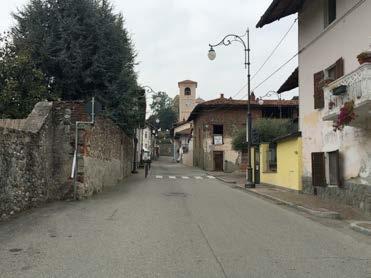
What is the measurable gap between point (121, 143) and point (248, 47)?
32.1 ft

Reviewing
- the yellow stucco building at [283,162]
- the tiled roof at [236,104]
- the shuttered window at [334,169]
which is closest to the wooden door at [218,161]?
the tiled roof at [236,104]

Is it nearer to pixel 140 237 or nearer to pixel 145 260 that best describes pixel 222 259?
pixel 145 260

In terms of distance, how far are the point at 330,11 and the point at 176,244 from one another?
1291 cm

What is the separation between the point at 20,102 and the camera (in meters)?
21.4

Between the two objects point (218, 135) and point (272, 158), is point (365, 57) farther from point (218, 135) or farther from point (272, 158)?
point (218, 135)

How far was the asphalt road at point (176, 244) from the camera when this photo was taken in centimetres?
700

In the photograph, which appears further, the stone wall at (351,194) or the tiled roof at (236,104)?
the tiled roof at (236,104)

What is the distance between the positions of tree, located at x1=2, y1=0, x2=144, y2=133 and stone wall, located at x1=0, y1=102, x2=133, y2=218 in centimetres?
232

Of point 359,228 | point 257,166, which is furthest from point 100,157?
point 359,228

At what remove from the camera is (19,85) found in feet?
70.8

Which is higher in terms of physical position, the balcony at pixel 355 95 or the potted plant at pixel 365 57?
the potted plant at pixel 365 57

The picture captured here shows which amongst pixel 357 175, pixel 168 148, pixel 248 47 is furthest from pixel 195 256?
pixel 168 148

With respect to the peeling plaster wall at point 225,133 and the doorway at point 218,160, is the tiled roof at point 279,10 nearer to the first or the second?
the peeling plaster wall at point 225,133

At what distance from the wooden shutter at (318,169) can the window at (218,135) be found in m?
33.8
